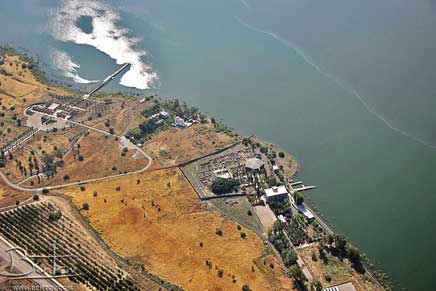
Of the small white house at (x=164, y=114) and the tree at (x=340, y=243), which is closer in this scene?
the tree at (x=340, y=243)

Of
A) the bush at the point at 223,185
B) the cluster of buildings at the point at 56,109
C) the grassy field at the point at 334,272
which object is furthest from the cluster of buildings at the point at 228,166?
the cluster of buildings at the point at 56,109

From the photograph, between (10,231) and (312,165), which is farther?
(312,165)

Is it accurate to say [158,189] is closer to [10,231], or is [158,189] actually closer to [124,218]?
[124,218]

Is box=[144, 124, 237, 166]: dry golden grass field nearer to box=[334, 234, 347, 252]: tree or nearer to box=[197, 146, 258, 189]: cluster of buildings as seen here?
box=[197, 146, 258, 189]: cluster of buildings

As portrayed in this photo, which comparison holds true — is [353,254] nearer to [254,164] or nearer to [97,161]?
[254,164]

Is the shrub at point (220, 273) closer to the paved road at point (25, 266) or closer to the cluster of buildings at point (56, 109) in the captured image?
the paved road at point (25, 266)

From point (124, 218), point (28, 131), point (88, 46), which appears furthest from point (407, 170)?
point (88, 46)

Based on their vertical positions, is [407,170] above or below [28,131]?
above
